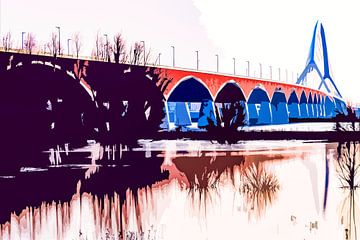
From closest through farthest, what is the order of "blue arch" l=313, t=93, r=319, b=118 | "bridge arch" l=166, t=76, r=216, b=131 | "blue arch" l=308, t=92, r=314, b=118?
"bridge arch" l=166, t=76, r=216, b=131
"blue arch" l=308, t=92, r=314, b=118
"blue arch" l=313, t=93, r=319, b=118

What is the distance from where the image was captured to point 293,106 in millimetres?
26156

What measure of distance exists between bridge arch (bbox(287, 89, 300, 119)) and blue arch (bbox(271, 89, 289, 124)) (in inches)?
10.2

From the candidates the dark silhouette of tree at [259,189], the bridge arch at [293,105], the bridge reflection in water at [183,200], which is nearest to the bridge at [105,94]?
the bridge reflection in water at [183,200]

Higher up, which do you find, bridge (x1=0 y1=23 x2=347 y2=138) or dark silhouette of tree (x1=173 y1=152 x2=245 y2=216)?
bridge (x1=0 y1=23 x2=347 y2=138)

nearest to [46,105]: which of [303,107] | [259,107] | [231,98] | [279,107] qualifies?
[231,98]

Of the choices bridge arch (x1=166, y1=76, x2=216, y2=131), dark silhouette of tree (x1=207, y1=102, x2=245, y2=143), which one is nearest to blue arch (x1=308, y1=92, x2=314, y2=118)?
bridge arch (x1=166, y1=76, x2=216, y2=131)

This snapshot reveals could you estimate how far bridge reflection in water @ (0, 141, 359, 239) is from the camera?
21.0 ft

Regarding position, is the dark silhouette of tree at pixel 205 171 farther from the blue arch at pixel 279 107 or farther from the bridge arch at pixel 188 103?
the blue arch at pixel 279 107

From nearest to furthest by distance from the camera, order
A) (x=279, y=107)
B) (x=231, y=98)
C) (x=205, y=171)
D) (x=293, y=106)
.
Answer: (x=205, y=171), (x=231, y=98), (x=279, y=107), (x=293, y=106)

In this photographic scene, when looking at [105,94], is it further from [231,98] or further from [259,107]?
[259,107]

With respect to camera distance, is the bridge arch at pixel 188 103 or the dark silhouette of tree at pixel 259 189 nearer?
the dark silhouette of tree at pixel 259 189

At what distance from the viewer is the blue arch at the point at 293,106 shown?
82.5ft

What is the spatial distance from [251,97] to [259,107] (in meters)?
1.66

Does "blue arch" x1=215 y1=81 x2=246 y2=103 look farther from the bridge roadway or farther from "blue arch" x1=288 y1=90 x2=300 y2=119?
"blue arch" x1=288 y1=90 x2=300 y2=119
